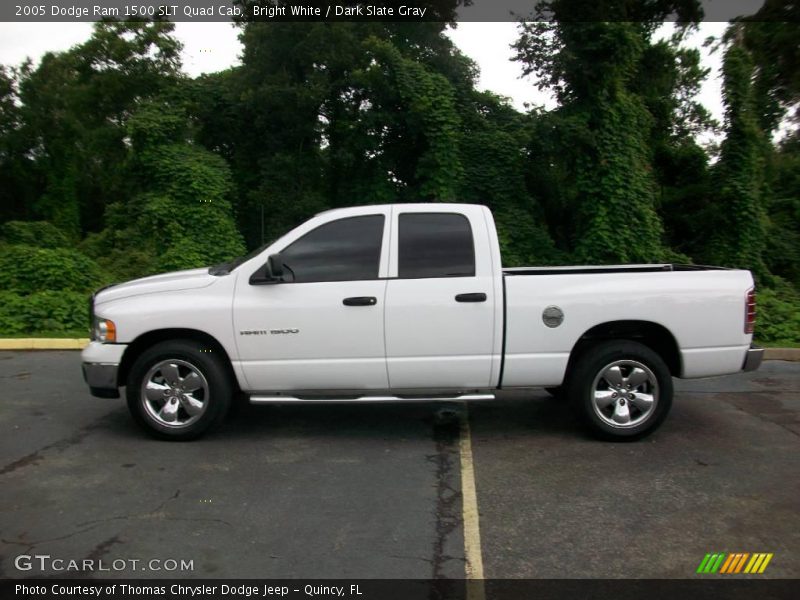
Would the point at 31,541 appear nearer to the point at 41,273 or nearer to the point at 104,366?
the point at 104,366

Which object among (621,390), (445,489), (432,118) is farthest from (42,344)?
(432,118)

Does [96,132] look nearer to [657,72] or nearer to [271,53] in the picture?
[271,53]

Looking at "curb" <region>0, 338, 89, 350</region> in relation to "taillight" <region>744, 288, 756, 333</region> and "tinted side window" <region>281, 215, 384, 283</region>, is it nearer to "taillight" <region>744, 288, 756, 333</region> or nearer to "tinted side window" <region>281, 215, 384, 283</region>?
"tinted side window" <region>281, 215, 384, 283</region>

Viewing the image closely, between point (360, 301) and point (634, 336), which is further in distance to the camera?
point (634, 336)

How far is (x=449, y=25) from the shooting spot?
1811cm

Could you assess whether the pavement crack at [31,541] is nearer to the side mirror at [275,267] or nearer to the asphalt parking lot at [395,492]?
the asphalt parking lot at [395,492]

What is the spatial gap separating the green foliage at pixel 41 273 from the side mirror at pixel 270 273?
8531 mm

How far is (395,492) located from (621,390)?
220 centimetres

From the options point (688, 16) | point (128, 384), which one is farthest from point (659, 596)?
point (688, 16)

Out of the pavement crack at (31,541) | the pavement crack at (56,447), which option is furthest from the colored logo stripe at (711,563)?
the pavement crack at (56,447)

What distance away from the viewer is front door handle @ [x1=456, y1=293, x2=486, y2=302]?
579 cm

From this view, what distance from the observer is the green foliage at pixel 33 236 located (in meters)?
18.9

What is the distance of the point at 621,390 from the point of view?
5980 millimetres

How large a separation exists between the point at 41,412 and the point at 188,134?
1221 centimetres
